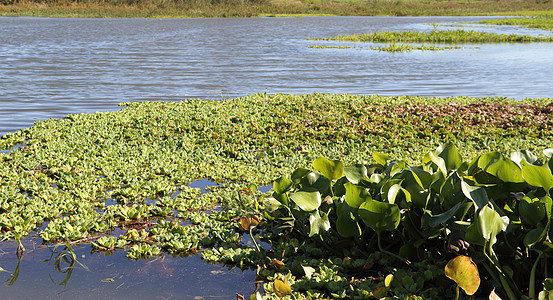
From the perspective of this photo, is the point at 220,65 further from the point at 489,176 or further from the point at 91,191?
the point at 489,176

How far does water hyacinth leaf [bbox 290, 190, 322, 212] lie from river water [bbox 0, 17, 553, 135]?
7974 mm

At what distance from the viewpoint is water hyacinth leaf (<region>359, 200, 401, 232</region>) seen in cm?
365

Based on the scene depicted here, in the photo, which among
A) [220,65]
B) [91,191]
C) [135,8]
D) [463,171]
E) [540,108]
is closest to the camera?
[463,171]

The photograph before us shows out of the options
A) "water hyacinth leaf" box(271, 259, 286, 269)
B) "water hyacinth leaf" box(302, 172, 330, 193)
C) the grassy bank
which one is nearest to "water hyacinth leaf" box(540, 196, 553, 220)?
"water hyacinth leaf" box(302, 172, 330, 193)

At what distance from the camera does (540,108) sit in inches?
385

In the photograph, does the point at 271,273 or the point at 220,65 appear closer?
the point at 271,273

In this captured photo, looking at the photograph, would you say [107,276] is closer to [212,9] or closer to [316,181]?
[316,181]

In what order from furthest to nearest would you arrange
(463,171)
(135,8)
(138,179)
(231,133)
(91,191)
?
(135,8), (231,133), (138,179), (91,191), (463,171)

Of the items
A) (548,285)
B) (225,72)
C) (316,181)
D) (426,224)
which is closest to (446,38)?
(225,72)

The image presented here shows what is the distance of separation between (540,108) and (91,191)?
8.16m

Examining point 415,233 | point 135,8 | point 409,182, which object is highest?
point 135,8

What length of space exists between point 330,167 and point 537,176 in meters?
1.55

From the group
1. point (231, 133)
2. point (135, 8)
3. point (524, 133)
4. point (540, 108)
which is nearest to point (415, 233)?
point (231, 133)

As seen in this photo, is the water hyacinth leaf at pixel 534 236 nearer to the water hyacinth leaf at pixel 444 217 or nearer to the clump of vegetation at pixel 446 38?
the water hyacinth leaf at pixel 444 217
